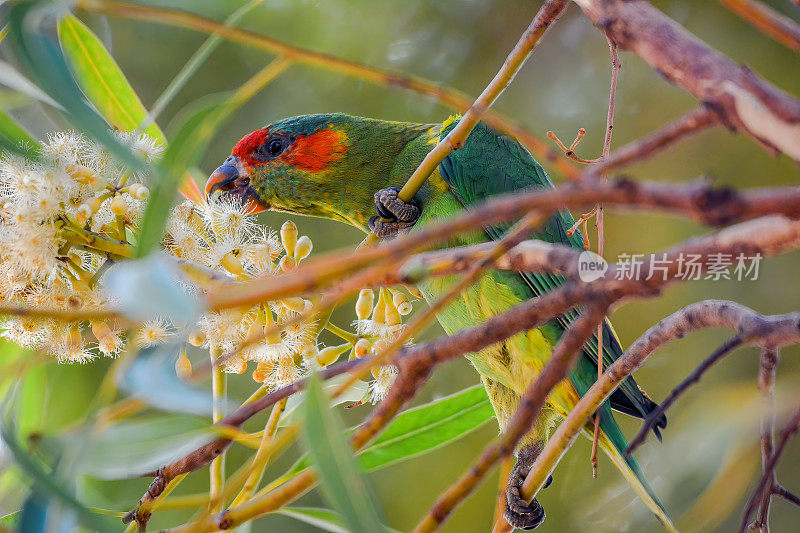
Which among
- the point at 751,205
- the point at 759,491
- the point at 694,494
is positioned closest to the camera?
the point at 751,205

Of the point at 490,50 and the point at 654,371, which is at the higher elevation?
the point at 490,50

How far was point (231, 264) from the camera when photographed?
30.2 inches

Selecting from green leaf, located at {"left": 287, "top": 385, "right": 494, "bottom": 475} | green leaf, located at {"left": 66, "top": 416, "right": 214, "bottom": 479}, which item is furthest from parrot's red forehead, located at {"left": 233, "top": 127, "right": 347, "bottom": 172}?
green leaf, located at {"left": 66, "top": 416, "right": 214, "bottom": 479}

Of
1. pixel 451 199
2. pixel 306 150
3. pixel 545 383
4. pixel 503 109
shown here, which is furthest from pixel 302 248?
pixel 503 109

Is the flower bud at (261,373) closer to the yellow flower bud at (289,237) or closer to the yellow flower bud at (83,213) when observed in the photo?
the yellow flower bud at (289,237)

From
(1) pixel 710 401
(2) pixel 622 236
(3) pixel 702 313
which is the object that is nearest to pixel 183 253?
(3) pixel 702 313

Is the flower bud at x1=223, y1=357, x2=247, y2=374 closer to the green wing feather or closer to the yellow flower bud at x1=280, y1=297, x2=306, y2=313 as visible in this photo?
the yellow flower bud at x1=280, y1=297, x2=306, y2=313

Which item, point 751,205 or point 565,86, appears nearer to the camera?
point 751,205

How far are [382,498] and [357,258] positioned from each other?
2137 millimetres

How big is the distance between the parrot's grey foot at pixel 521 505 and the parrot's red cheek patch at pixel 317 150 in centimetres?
72

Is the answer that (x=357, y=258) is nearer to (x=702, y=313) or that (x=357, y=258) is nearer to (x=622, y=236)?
(x=702, y=313)

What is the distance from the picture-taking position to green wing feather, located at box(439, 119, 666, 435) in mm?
1341

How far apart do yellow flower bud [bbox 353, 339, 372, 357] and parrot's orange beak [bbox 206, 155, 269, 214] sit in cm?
78

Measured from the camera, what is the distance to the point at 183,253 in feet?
2.49
